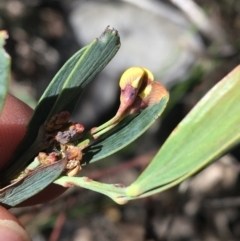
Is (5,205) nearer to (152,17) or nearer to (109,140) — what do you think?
(109,140)

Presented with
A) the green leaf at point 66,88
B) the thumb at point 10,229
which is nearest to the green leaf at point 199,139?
the green leaf at point 66,88

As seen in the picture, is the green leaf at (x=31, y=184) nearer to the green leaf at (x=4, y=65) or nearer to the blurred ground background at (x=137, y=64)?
the green leaf at (x=4, y=65)

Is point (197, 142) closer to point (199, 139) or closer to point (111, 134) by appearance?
point (199, 139)

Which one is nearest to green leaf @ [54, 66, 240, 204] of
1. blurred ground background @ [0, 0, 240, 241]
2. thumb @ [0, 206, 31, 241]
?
thumb @ [0, 206, 31, 241]

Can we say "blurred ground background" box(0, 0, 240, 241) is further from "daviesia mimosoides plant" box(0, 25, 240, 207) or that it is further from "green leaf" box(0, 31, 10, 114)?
"green leaf" box(0, 31, 10, 114)

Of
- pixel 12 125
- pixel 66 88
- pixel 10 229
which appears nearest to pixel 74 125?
pixel 66 88
